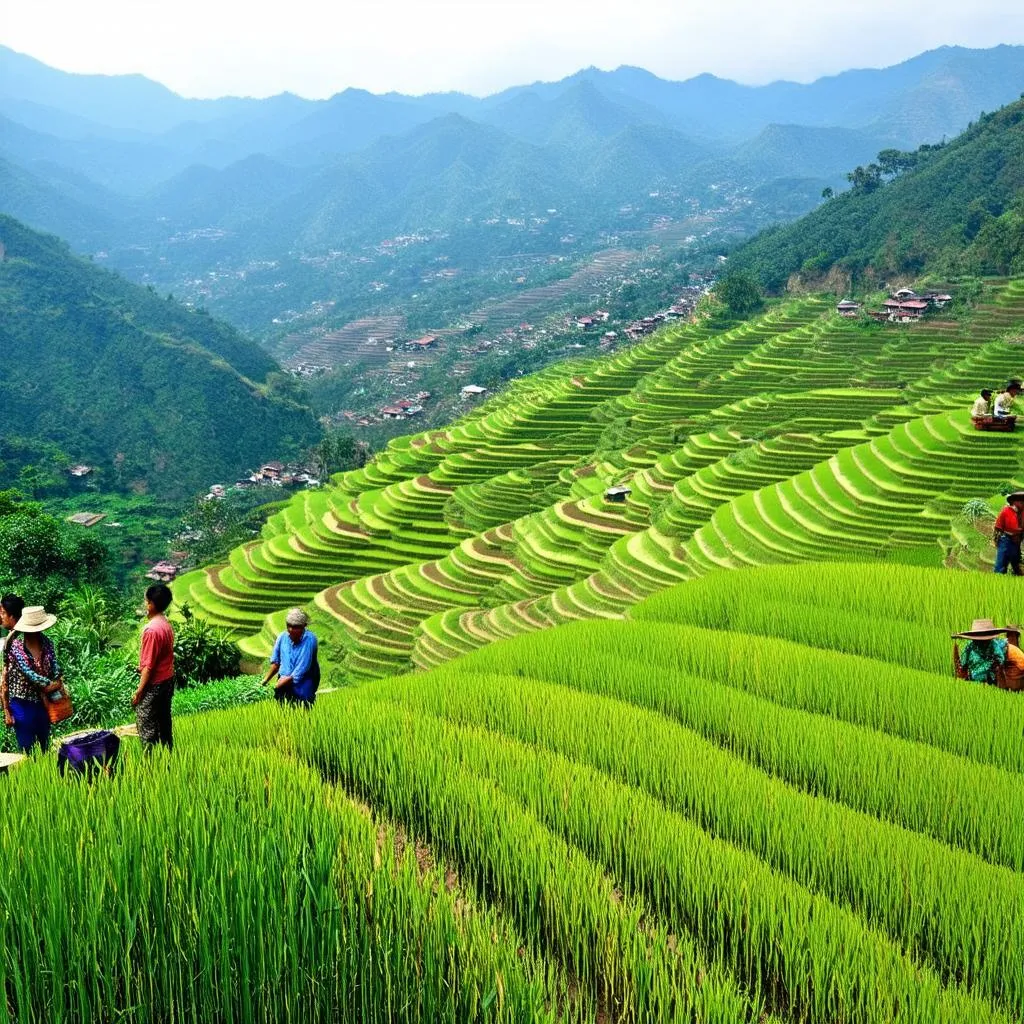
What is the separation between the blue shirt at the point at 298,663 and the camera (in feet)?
19.0

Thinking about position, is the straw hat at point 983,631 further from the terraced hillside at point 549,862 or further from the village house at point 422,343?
the village house at point 422,343

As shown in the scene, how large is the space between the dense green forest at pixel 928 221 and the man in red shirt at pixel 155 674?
147ft

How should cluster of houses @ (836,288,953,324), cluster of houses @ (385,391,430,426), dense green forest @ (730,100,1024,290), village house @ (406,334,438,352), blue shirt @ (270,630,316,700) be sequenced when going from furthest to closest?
village house @ (406,334,438,352)
cluster of houses @ (385,391,430,426)
dense green forest @ (730,100,1024,290)
cluster of houses @ (836,288,953,324)
blue shirt @ (270,630,316,700)

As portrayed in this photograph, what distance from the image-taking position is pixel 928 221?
51.3 meters

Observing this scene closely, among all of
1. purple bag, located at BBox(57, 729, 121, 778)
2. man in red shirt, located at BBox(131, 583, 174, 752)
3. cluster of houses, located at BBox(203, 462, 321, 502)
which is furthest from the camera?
cluster of houses, located at BBox(203, 462, 321, 502)

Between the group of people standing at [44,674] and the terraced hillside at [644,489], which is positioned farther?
the terraced hillside at [644,489]

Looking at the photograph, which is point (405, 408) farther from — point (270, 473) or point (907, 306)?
point (907, 306)

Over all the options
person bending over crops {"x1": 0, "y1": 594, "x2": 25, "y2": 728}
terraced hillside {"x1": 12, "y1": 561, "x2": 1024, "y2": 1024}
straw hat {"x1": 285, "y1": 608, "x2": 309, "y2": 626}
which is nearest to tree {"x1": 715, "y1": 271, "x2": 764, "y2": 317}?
terraced hillside {"x1": 12, "y1": 561, "x2": 1024, "y2": 1024}

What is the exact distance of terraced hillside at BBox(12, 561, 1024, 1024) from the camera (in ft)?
6.99

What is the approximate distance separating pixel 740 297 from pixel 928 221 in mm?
12041

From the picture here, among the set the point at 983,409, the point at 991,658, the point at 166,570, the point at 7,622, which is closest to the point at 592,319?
the point at 166,570

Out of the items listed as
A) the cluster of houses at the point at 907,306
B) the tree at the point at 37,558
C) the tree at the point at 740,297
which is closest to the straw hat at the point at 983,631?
the tree at the point at 37,558

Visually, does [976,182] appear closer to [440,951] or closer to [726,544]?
[726,544]

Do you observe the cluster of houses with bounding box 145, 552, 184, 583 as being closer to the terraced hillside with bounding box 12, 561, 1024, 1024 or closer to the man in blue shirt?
the man in blue shirt
